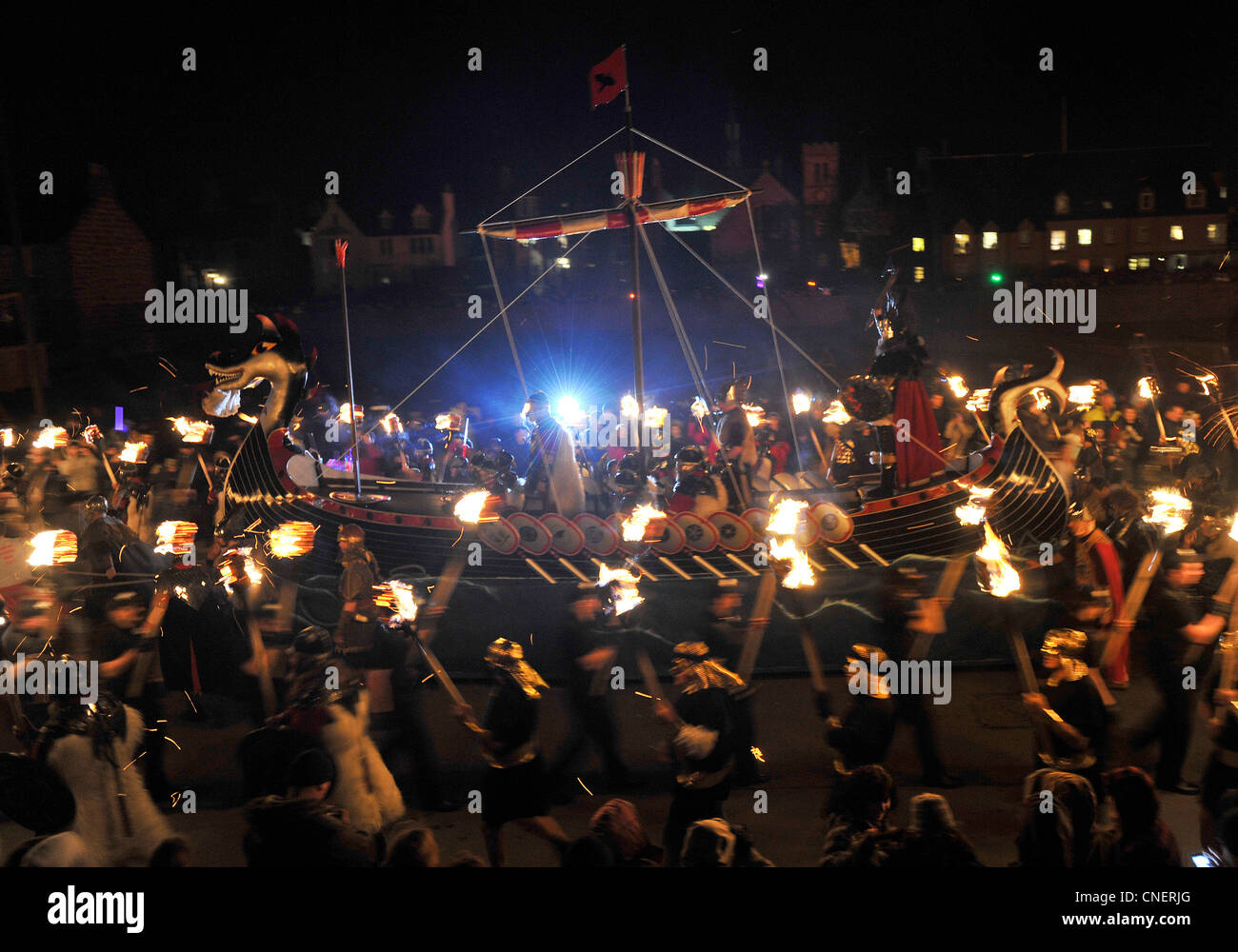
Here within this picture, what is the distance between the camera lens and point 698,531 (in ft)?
27.3

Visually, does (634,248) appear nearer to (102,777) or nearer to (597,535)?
(597,535)

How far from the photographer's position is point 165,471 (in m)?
10.2

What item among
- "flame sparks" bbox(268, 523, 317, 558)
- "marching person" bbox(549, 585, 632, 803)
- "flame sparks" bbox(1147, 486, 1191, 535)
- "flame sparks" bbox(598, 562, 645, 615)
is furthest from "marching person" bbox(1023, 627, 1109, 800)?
"flame sparks" bbox(268, 523, 317, 558)

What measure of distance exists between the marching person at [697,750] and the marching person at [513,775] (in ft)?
1.93

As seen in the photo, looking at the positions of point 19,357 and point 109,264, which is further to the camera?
point 109,264

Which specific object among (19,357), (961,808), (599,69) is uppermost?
(599,69)

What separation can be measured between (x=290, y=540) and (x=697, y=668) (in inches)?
174

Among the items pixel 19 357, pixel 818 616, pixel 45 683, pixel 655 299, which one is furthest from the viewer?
pixel 655 299

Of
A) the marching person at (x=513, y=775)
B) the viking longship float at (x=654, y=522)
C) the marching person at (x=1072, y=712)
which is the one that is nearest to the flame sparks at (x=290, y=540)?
the viking longship float at (x=654, y=522)

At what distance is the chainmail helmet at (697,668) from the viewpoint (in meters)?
4.80

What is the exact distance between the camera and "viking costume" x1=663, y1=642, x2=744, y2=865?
15.0 feet

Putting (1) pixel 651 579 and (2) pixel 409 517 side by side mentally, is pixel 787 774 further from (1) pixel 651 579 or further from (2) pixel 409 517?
(2) pixel 409 517
